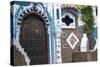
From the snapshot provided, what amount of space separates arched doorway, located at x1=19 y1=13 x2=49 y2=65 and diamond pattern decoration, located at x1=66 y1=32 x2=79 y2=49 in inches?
6.6

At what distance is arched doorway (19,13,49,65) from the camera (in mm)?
1404

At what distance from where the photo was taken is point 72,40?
1509mm

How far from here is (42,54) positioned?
56.8 inches

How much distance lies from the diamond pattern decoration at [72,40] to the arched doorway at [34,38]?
0.17 meters

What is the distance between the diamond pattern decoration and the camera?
1.50 meters

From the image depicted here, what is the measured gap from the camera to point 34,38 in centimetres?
143

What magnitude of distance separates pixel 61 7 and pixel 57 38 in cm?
22

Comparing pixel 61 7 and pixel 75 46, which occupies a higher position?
pixel 61 7

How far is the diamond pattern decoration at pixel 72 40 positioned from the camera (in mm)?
1497

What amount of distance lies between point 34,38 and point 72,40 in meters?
0.28

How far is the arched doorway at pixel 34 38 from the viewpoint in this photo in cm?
140

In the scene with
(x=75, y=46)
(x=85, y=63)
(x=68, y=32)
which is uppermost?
(x=68, y=32)
